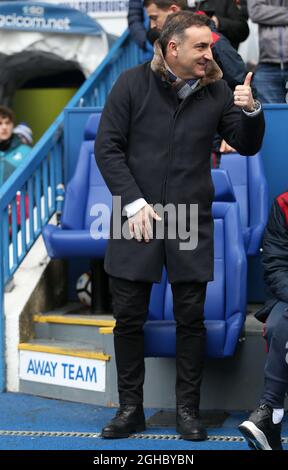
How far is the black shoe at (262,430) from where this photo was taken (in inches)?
165

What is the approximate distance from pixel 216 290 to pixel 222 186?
1.83ft

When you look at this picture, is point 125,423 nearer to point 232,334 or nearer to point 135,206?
point 232,334

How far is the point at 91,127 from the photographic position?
6.32 metres

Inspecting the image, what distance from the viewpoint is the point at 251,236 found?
557cm

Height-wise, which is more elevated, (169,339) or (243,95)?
(243,95)

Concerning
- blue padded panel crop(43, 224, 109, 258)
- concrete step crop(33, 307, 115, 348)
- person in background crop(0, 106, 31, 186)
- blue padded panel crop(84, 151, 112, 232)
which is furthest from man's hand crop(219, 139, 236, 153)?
person in background crop(0, 106, 31, 186)

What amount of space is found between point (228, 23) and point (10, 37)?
3631 mm

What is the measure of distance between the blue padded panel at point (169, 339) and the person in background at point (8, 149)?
299cm

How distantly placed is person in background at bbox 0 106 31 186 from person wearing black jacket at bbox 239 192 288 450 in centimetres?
330

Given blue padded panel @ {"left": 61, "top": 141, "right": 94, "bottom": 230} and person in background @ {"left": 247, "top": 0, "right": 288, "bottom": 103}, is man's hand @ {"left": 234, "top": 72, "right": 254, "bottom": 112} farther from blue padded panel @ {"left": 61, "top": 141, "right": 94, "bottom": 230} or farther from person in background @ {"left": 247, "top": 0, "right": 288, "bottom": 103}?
person in background @ {"left": 247, "top": 0, "right": 288, "bottom": 103}

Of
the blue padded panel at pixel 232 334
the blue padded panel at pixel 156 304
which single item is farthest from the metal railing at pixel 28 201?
the blue padded panel at pixel 232 334

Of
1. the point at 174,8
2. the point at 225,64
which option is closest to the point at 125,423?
the point at 225,64

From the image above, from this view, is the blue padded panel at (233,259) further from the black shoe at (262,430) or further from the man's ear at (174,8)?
the man's ear at (174,8)
